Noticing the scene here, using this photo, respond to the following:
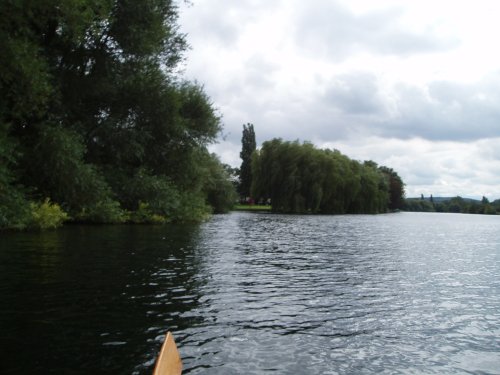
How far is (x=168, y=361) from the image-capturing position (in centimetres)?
486

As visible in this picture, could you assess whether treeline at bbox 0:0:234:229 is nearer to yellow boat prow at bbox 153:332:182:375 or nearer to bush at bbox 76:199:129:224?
bush at bbox 76:199:129:224

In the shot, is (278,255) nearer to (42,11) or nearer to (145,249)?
(145,249)

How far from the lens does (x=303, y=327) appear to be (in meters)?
7.68

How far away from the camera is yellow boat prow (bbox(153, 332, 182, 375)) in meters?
4.58

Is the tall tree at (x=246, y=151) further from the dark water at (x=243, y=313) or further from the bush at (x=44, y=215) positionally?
the dark water at (x=243, y=313)

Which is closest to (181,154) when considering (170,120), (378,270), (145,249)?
(170,120)

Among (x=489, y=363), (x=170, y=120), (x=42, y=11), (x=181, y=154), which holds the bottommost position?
(x=489, y=363)

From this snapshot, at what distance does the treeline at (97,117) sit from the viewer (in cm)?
2216

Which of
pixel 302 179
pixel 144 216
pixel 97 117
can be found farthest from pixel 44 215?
pixel 302 179

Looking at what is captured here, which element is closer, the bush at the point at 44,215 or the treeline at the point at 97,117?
the treeline at the point at 97,117

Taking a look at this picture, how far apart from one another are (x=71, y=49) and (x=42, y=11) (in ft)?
19.3

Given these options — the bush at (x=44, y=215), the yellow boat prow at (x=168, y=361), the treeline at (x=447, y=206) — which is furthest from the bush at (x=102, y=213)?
the treeline at (x=447, y=206)

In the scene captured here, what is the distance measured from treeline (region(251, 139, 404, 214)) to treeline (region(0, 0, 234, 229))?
29.9 m

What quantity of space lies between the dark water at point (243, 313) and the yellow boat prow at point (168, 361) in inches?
25.8
